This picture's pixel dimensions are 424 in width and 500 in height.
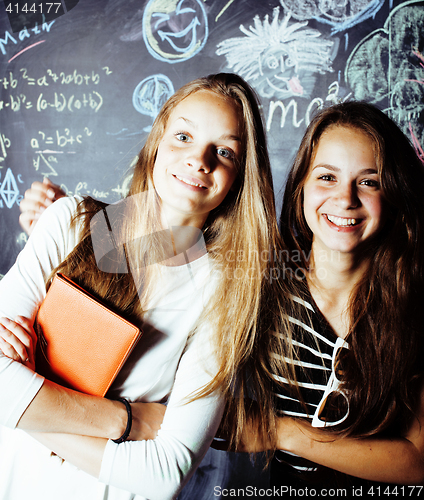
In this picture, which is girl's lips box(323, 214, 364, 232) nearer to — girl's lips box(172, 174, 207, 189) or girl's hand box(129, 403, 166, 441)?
girl's lips box(172, 174, 207, 189)

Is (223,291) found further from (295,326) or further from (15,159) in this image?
(15,159)

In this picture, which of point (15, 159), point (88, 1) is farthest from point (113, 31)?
point (15, 159)

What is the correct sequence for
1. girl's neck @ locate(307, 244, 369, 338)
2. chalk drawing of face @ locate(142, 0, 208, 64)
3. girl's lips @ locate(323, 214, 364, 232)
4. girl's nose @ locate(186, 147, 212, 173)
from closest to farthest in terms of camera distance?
girl's nose @ locate(186, 147, 212, 173) < girl's lips @ locate(323, 214, 364, 232) < girl's neck @ locate(307, 244, 369, 338) < chalk drawing of face @ locate(142, 0, 208, 64)

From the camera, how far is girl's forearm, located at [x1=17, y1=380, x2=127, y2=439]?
78 centimetres

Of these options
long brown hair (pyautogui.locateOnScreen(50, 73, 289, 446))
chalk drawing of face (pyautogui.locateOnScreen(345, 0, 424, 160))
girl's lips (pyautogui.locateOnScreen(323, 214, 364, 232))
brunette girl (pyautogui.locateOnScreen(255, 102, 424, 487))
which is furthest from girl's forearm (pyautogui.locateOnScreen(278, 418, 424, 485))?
chalk drawing of face (pyautogui.locateOnScreen(345, 0, 424, 160))

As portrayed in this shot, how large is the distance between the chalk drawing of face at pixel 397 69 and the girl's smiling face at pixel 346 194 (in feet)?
2.62

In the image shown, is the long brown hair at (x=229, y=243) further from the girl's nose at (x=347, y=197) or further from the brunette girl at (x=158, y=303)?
the girl's nose at (x=347, y=197)

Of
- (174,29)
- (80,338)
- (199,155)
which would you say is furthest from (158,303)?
(174,29)

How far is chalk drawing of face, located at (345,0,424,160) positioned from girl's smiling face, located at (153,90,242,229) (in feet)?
3.48

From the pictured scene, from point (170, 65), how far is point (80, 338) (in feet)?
4.59

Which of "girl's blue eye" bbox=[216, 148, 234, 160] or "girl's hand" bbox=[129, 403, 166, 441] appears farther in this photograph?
"girl's blue eye" bbox=[216, 148, 234, 160]

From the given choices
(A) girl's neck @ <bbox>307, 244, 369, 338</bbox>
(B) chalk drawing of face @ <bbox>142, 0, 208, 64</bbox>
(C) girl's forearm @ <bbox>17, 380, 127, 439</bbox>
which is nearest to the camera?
(C) girl's forearm @ <bbox>17, 380, 127, 439</bbox>

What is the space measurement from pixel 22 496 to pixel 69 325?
498mm

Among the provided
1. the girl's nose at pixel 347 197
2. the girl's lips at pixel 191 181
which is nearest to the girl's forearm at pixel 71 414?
the girl's lips at pixel 191 181
